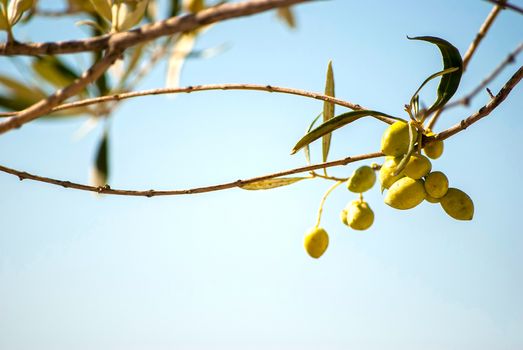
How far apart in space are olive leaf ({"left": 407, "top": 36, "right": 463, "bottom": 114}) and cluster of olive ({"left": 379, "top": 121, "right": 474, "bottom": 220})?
0.43ft

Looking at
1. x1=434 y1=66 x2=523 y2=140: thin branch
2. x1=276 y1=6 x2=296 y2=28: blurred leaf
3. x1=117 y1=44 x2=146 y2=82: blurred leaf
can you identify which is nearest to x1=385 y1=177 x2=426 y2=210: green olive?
x1=434 y1=66 x2=523 y2=140: thin branch

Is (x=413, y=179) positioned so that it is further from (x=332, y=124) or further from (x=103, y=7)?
(x=103, y=7)

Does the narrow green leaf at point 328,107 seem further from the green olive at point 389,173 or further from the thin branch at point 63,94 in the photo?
the thin branch at point 63,94

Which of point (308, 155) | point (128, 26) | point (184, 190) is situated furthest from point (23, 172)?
point (308, 155)

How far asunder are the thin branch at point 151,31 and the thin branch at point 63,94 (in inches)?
1.2

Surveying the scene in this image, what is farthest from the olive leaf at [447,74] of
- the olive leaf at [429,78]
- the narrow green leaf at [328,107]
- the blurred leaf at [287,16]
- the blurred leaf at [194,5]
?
the blurred leaf at [287,16]

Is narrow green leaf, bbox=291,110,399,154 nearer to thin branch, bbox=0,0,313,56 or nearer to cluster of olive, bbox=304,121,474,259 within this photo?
cluster of olive, bbox=304,121,474,259

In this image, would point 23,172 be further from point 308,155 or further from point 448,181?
point 448,181

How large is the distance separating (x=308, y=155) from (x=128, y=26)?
1.82ft

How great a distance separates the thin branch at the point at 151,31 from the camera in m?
0.64

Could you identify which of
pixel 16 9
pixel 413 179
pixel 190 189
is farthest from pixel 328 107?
pixel 16 9

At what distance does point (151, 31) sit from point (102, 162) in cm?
143

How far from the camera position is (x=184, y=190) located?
114 centimetres

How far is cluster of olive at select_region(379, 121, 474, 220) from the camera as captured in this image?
109cm
